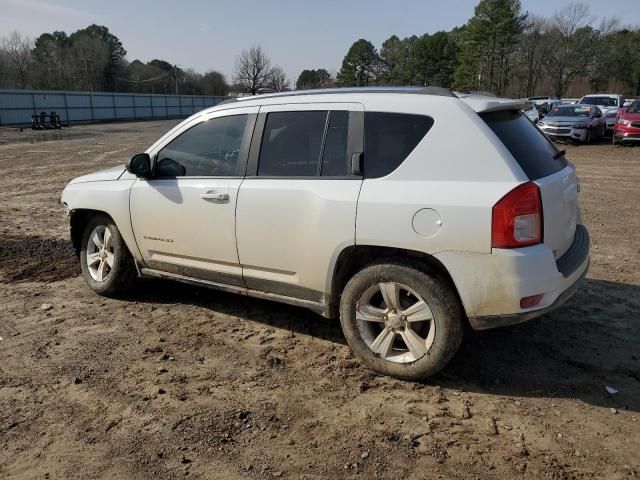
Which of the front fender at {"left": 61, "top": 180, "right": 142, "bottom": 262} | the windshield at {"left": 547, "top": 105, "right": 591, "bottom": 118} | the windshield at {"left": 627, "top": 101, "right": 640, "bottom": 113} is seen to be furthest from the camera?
the windshield at {"left": 547, "top": 105, "right": 591, "bottom": 118}

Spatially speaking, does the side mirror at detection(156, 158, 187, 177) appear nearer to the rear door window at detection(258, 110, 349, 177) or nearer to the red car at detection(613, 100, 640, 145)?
the rear door window at detection(258, 110, 349, 177)

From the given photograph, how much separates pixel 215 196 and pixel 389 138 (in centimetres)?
147

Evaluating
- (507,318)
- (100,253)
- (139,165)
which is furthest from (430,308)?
(100,253)

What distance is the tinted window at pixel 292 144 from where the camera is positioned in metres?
3.91

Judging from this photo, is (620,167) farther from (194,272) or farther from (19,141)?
(19,141)

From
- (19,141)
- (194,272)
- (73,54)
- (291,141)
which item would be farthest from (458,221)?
(73,54)

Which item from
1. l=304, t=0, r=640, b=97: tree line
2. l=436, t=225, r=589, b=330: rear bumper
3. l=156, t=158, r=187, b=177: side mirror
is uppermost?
l=304, t=0, r=640, b=97: tree line

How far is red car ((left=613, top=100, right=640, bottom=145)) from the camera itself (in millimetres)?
19297

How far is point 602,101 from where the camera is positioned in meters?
27.0

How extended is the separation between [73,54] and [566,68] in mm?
64006

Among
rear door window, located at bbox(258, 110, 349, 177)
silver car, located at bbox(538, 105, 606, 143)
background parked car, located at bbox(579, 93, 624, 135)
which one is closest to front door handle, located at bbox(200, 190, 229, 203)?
rear door window, located at bbox(258, 110, 349, 177)

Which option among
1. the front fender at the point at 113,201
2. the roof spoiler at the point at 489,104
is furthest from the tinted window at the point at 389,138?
the front fender at the point at 113,201

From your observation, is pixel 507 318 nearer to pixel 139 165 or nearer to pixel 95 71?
pixel 139 165

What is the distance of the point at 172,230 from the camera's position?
4.52m
